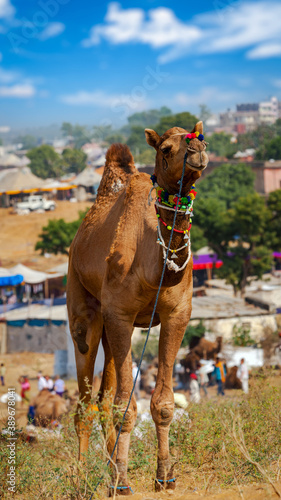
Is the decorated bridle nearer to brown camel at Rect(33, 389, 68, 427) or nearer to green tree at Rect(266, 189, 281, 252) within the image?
brown camel at Rect(33, 389, 68, 427)

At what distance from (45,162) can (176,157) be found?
94.7 meters

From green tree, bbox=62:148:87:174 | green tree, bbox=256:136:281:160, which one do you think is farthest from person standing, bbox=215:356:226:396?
green tree, bbox=62:148:87:174

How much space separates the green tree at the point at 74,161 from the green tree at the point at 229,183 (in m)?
37.7

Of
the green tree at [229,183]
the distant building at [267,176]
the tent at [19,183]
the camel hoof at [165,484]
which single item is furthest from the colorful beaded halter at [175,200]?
the tent at [19,183]

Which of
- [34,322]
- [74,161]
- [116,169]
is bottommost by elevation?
[34,322]

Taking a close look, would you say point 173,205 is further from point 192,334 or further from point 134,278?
point 192,334

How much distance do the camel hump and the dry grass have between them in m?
2.68

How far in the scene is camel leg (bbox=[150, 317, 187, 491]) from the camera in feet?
17.6

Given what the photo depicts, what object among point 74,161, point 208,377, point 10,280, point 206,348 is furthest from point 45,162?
point 208,377

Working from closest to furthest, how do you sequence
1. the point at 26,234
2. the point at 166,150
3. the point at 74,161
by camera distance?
1. the point at 166,150
2. the point at 26,234
3. the point at 74,161

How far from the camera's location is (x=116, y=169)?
6953 millimetres

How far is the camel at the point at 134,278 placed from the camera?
488 centimetres

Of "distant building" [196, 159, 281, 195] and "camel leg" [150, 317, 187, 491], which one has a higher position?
"distant building" [196, 159, 281, 195]

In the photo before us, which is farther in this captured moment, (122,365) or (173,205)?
(122,365)
